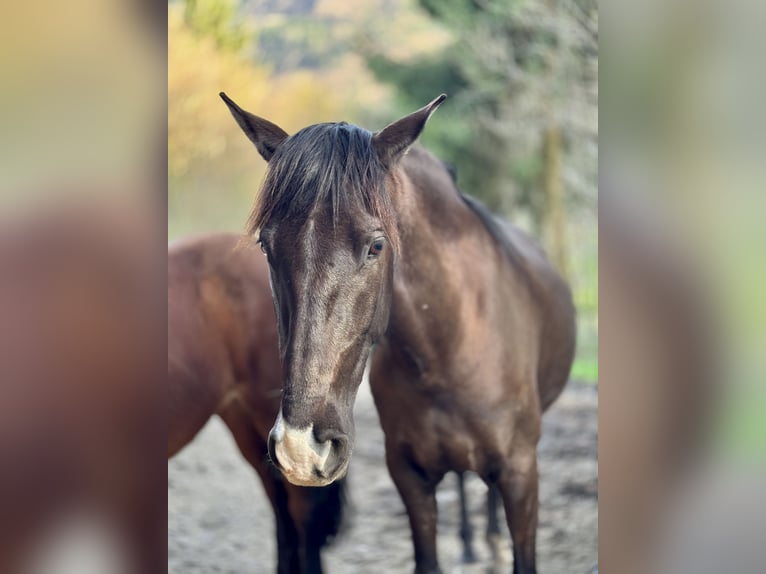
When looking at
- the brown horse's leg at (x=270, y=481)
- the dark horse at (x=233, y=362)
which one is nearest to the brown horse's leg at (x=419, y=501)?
the dark horse at (x=233, y=362)

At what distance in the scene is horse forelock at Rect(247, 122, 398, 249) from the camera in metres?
1.31

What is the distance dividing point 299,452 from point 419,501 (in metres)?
0.69

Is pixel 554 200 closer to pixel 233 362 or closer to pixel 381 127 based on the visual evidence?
pixel 381 127

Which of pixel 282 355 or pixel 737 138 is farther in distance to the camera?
pixel 282 355

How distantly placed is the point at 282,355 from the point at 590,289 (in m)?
1.44

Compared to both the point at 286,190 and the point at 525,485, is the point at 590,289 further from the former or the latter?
the point at 286,190

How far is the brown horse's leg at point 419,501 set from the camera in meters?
1.83

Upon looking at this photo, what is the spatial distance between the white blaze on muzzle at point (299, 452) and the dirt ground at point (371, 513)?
95 cm

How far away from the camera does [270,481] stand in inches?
86.4

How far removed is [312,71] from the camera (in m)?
2.29

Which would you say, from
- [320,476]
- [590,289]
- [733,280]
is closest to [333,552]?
[320,476]

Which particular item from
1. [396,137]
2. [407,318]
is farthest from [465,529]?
[396,137]

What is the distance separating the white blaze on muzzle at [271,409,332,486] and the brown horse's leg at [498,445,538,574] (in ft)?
A: 2.19

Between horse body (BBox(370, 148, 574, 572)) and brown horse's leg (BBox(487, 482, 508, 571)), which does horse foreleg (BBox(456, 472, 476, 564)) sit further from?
horse body (BBox(370, 148, 574, 572))
